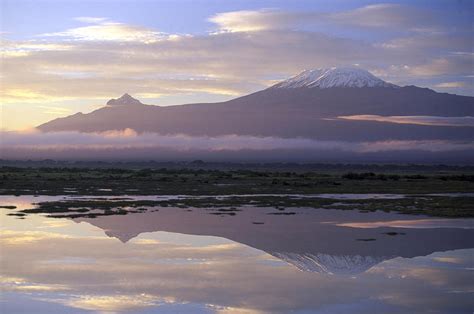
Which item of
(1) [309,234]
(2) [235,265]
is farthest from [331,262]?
(1) [309,234]

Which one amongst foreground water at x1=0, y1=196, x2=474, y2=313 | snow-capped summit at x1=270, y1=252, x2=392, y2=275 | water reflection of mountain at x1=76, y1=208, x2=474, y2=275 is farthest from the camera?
water reflection of mountain at x1=76, y1=208, x2=474, y2=275

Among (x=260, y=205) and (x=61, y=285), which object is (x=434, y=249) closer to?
(x=61, y=285)

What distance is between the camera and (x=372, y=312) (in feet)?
43.1

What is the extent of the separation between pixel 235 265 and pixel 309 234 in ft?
24.9

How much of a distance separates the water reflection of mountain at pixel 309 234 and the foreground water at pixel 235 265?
0.05 m

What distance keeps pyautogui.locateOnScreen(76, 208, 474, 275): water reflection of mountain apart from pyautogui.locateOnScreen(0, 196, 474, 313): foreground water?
0.16ft

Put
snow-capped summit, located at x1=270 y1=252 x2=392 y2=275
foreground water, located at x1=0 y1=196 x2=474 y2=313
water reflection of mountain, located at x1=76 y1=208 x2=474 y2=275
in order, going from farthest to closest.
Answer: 1. water reflection of mountain, located at x1=76 y1=208 x2=474 y2=275
2. snow-capped summit, located at x1=270 y1=252 x2=392 y2=275
3. foreground water, located at x1=0 y1=196 x2=474 y2=313

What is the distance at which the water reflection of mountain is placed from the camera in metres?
20.0

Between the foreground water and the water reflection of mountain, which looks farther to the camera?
the water reflection of mountain

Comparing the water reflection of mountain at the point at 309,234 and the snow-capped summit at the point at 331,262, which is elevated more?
the snow-capped summit at the point at 331,262

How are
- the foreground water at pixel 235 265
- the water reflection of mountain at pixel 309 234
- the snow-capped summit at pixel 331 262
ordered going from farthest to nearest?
the water reflection of mountain at pixel 309 234
the snow-capped summit at pixel 331 262
the foreground water at pixel 235 265

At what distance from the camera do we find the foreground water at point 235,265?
13.8 meters

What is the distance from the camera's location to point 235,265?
725 inches

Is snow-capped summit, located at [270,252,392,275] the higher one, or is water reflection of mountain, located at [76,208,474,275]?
snow-capped summit, located at [270,252,392,275]
